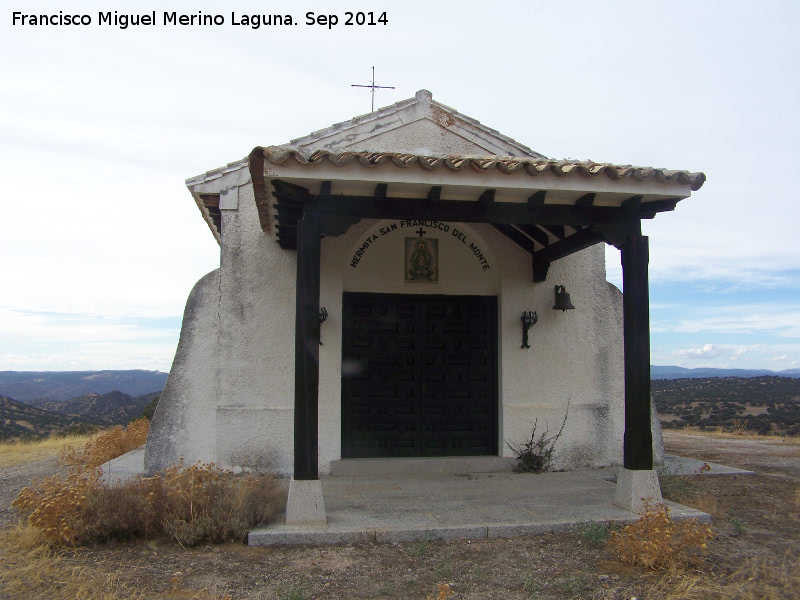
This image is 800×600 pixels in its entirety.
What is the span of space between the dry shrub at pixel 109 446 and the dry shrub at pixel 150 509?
105 inches

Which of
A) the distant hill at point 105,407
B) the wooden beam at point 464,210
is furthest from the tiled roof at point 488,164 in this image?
the distant hill at point 105,407

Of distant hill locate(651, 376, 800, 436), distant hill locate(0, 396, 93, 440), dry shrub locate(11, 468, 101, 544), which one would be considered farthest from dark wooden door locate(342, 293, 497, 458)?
distant hill locate(0, 396, 93, 440)

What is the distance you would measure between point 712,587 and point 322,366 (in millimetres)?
4788

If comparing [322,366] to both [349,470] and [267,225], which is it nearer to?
[349,470]

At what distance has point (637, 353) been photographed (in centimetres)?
600

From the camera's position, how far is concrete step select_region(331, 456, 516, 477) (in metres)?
7.61

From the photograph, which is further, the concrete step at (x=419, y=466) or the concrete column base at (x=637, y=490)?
the concrete step at (x=419, y=466)

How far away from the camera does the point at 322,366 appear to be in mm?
7691

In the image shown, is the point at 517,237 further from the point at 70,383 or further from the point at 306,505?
the point at 70,383

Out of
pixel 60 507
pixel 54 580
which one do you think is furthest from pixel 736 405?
pixel 54 580

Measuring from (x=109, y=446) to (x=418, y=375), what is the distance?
491 cm

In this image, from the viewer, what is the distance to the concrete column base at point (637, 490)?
5.79m

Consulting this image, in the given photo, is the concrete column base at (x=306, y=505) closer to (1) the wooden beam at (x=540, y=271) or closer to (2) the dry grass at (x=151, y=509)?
(2) the dry grass at (x=151, y=509)

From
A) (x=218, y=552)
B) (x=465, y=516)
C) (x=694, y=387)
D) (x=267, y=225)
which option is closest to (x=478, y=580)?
→ (x=465, y=516)
